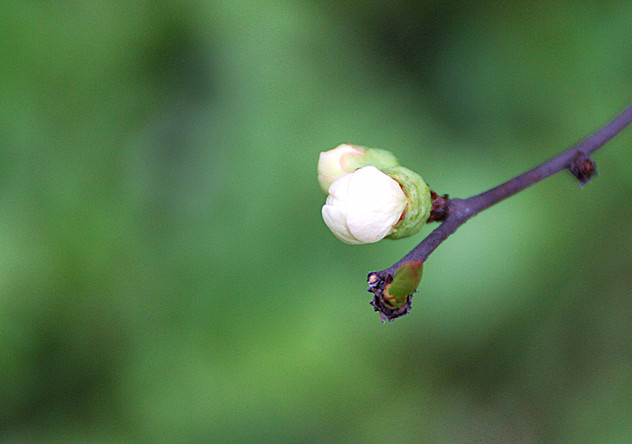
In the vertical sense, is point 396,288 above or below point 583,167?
below

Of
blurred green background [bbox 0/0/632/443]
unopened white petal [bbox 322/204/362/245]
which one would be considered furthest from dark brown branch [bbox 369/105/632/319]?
blurred green background [bbox 0/0/632/443]

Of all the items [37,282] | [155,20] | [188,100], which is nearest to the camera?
[37,282]

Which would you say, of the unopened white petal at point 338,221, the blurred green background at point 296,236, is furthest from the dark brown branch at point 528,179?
the blurred green background at point 296,236

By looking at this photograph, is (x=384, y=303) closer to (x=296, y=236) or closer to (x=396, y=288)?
(x=396, y=288)

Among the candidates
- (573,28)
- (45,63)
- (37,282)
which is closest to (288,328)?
(37,282)

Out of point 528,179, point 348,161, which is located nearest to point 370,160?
point 348,161

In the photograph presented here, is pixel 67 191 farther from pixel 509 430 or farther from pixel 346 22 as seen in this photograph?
pixel 509 430
